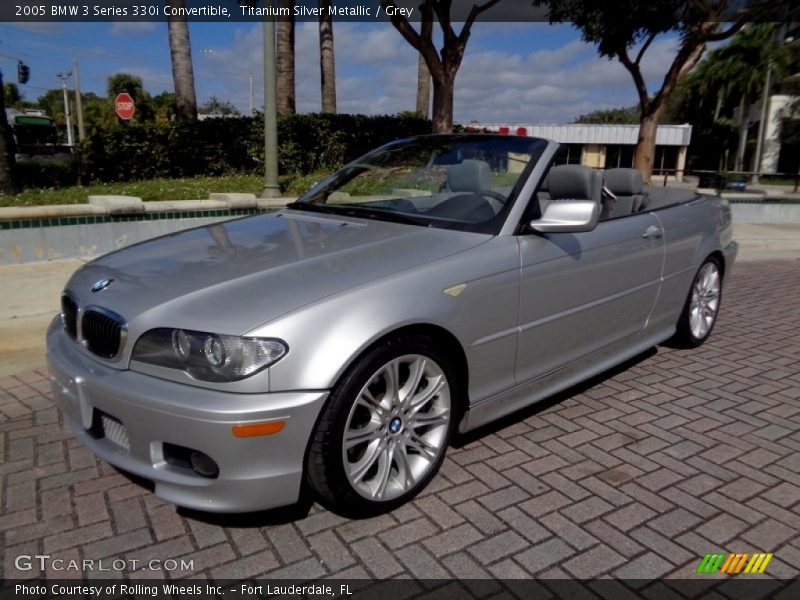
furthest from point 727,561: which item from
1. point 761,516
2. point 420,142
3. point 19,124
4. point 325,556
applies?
point 19,124

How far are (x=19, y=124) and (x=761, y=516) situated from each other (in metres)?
41.9

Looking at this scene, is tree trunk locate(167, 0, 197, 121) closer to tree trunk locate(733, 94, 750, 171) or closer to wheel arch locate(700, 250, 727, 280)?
wheel arch locate(700, 250, 727, 280)

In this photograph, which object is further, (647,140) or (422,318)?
(647,140)

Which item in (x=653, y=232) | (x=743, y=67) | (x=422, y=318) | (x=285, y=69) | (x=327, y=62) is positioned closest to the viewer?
(x=422, y=318)

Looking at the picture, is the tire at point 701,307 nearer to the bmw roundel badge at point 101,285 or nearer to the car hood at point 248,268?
the car hood at point 248,268

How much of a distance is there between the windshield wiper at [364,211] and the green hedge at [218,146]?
8416 mm

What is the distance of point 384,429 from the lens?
260 cm

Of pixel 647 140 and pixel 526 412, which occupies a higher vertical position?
pixel 647 140

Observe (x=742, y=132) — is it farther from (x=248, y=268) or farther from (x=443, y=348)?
(x=248, y=268)

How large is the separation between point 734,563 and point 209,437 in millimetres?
2024

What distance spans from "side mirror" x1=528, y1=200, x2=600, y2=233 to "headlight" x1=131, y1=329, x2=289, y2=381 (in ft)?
4.88

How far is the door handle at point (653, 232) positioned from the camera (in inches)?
154

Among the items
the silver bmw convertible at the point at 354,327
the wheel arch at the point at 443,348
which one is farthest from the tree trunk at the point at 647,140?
the wheel arch at the point at 443,348

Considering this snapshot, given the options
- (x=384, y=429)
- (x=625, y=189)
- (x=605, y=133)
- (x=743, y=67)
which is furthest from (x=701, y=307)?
(x=743, y=67)
